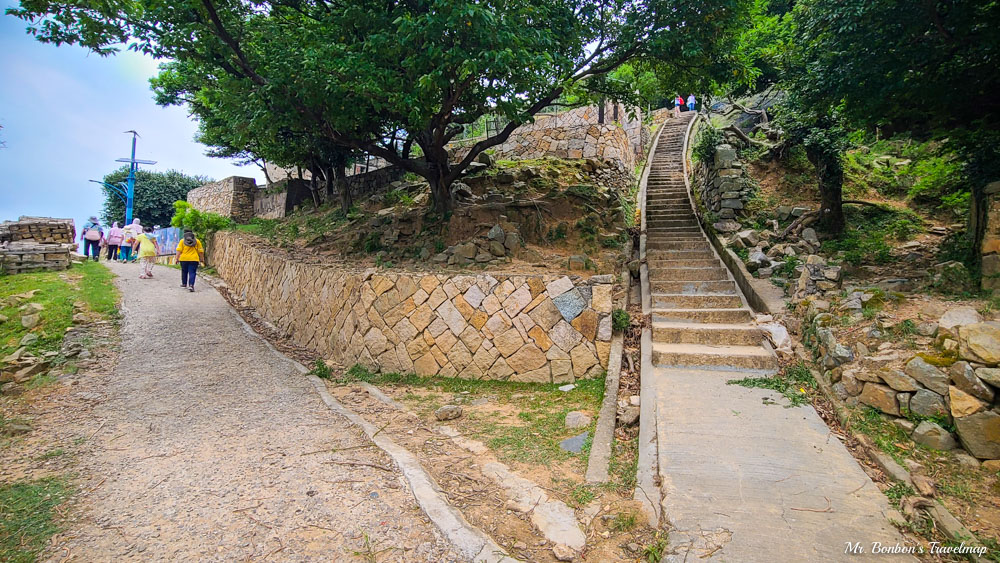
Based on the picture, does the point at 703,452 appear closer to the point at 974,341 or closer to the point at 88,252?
the point at 974,341

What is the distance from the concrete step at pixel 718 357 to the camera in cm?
518

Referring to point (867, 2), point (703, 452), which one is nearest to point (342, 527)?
point (703, 452)

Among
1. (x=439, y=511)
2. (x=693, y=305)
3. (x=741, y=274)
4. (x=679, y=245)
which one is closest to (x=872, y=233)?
(x=741, y=274)

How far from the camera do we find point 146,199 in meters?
27.5

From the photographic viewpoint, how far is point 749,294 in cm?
679

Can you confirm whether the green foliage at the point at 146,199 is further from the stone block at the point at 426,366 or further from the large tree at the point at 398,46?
the stone block at the point at 426,366

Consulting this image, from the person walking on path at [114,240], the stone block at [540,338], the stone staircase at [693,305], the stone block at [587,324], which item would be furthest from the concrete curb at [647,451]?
the person walking on path at [114,240]

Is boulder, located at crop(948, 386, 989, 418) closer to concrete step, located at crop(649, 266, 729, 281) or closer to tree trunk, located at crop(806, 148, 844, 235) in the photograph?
concrete step, located at crop(649, 266, 729, 281)

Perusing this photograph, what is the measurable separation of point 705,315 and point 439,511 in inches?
190

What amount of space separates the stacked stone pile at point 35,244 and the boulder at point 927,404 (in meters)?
15.5

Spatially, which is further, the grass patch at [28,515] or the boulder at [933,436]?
the boulder at [933,436]

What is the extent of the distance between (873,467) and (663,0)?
693 cm

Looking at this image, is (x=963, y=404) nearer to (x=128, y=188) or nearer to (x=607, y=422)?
(x=607, y=422)

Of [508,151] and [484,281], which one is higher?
[508,151]
